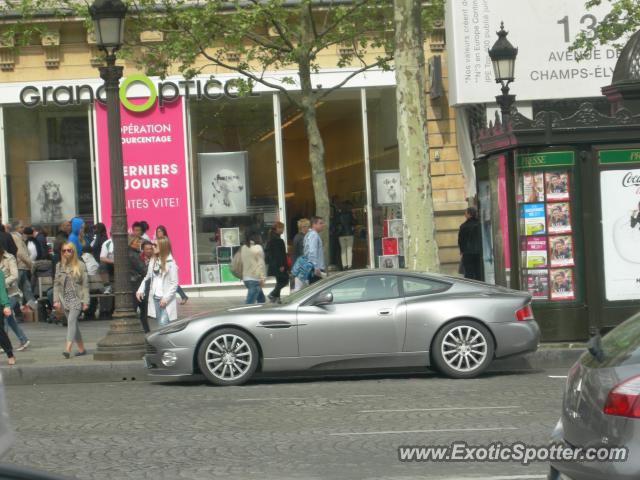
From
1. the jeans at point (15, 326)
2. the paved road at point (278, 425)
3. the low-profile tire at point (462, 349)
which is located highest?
the jeans at point (15, 326)

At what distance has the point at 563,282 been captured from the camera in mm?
15562

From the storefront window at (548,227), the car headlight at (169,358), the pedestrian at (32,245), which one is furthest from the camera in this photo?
Result: the pedestrian at (32,245)

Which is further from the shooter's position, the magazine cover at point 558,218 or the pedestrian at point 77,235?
the pedestrian at point 77,235

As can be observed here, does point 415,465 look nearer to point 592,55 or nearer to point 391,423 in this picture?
point 391,423

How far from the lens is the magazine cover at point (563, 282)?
1556cm

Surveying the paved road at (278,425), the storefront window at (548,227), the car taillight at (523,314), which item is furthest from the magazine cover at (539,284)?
the car taillight at (523,314)

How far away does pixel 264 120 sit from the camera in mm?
26406

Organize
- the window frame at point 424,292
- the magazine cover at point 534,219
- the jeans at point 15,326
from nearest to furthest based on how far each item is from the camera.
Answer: the window frame at point 424,292, the magazine cover at point 534,219, the jeans at point 15,326

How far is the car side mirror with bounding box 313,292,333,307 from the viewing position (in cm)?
1362

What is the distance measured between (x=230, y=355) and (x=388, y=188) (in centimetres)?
1311

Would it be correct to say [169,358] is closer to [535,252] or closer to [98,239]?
[535,252]

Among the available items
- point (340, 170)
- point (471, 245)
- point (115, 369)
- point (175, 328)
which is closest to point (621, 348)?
point (175, 328)

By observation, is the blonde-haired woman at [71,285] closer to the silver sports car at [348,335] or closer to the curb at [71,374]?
the curb at [71,374]

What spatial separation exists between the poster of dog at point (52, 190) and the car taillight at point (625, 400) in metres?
21.3
